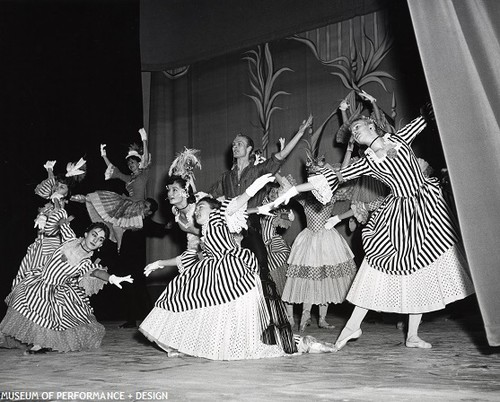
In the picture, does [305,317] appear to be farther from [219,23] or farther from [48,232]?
[219,23]

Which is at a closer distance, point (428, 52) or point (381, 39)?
point (428, 52)

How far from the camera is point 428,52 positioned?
2898 millimetres

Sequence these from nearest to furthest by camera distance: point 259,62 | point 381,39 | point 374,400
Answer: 1. point 374,400
2. point 381,39
3. point 259,62

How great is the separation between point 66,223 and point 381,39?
353cm

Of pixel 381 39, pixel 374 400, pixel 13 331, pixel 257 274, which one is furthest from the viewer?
pixel 381 39

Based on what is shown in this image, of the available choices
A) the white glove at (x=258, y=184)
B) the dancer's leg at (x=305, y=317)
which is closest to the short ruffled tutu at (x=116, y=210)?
the dancer's leg at (x=305, y=317)

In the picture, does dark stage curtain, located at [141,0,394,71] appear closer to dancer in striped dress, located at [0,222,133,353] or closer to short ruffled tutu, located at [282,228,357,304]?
short ruffled tutu, located at [282,228,357,304]

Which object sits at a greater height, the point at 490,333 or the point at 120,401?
the point at 490,333

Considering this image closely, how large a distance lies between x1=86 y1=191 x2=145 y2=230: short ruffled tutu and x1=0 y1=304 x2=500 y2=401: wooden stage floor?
1897 millimetres

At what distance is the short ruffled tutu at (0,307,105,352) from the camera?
14.7 ft

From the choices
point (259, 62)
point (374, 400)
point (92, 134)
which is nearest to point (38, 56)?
point (92, 134)

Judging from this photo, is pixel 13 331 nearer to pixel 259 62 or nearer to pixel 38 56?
pixel 38 56

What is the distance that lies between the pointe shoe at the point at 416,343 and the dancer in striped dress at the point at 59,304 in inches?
77.9

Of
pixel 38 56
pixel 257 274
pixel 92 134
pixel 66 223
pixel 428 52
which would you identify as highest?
pixel 38 56
